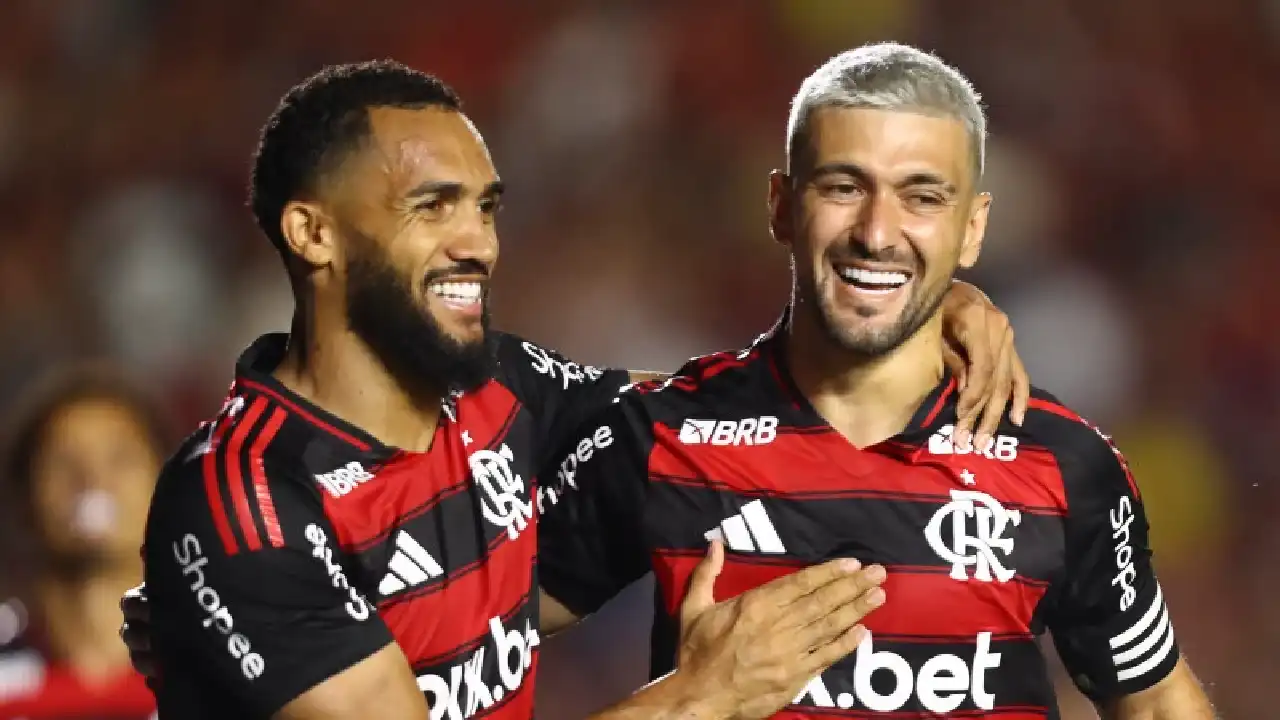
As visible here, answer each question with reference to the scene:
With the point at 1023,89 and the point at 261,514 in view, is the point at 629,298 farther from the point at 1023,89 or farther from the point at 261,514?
the point at 261,514

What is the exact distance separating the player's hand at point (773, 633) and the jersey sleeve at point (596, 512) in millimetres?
257

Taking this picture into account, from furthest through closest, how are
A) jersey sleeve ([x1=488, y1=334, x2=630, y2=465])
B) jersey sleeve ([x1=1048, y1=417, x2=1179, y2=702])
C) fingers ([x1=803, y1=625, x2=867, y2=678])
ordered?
jersey sleeve ([x1=488, y1=334, x2=630, y2=465]) → jersey sleeve ([x1=1048, y1=417, x2=1179, y2=702]) → fingers ([x1=803, y1=625, x2=867, y2=678])

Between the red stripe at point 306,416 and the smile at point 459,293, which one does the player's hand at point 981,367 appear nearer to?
the smile at point 459,293

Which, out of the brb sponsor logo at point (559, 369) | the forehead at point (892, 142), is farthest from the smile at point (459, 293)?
the forehead at point (892, 142)

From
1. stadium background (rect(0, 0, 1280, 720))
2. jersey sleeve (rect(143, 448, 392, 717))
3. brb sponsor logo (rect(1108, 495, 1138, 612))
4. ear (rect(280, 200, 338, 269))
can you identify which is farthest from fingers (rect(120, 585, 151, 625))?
stadium background (rect(0, 0, 1280, 720))

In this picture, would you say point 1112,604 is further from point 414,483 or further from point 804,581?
point 414,483

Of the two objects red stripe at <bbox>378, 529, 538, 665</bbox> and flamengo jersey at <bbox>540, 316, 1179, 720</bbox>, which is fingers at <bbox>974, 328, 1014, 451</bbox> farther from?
red stripe at <bbox>378, 529, 538, 665</bbox>

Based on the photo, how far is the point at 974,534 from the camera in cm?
276

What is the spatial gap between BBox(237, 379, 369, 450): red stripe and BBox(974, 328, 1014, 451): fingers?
42.4 inches

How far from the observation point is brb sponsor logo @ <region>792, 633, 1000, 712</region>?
2707 millimetres

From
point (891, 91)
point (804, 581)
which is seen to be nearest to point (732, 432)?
point (804, 581)

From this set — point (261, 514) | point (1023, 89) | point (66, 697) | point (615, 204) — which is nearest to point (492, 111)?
point (615, 204)

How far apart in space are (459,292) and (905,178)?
0.80 meters

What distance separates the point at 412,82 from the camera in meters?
2.84
